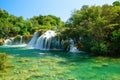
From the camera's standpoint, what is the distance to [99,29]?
24.7 meters

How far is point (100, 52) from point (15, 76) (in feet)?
38.6

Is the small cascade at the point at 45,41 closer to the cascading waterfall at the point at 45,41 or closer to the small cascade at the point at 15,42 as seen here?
the cascading waterfall at the point at 45,41

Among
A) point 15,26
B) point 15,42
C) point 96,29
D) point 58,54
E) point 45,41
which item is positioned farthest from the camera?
point 15,26

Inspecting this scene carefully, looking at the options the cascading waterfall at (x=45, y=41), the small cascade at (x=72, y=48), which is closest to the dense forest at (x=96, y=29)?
the small cascade at (x=72, y=48)

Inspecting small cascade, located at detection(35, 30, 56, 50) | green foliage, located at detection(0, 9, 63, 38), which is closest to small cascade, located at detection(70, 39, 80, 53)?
small cascade, located at detection(35, 30, 56, 50)

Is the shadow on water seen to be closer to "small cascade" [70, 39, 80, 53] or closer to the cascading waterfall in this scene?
"small cascade" [70, 39, 80, 53]

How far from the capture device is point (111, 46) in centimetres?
2388

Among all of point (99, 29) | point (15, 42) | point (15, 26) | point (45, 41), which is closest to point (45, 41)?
point (45, 41)

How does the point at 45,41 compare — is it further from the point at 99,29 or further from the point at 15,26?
the point at 15,26

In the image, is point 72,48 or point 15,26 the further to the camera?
point 15,26

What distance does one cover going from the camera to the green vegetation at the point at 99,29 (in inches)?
943

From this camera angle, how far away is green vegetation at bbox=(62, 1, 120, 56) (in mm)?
23947

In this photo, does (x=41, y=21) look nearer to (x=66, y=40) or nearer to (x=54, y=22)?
(x=54, y=22)

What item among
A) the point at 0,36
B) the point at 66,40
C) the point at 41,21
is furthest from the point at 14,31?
the point at 66,40
